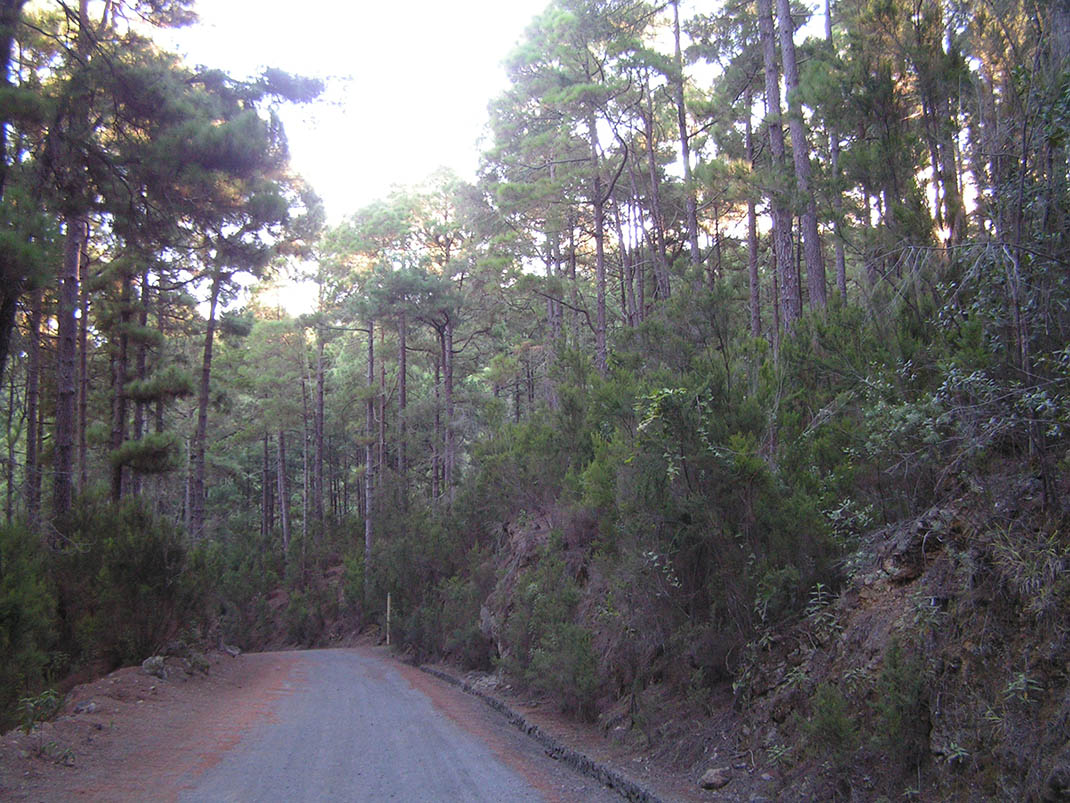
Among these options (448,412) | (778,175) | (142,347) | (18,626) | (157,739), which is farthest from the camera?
(448,412)

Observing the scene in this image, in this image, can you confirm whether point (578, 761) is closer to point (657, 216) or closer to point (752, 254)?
point (657, 216)

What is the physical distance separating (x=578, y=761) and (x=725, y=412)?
12.5ft

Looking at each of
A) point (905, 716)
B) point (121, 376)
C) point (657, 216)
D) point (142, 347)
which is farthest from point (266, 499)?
point (905, 716)

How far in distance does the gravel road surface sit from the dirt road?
0.02m

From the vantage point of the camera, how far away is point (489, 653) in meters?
15.2

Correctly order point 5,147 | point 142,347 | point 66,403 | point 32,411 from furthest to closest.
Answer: point 142,347 → point 32,411 → point 66,403 → point 5,147

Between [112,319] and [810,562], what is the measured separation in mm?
17134

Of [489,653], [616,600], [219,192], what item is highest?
[219,192]

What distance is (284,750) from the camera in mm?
8031

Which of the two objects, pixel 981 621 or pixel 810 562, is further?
pixel 810 562

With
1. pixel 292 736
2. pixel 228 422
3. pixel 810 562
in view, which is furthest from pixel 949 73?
pixel 228 422

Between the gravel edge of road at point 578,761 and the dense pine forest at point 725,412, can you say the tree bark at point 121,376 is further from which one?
the gravel edge of road at point 578,761

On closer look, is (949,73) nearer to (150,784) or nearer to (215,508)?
(150,784)

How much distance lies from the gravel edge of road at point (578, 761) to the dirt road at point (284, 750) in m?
0.13
